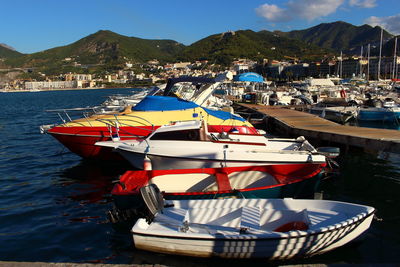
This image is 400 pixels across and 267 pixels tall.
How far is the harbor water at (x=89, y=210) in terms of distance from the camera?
282 inches

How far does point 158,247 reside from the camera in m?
6.56

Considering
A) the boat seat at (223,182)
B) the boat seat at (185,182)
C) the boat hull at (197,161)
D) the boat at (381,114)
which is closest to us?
the boat seat at (223,182)

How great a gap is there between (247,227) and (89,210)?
18.0ft

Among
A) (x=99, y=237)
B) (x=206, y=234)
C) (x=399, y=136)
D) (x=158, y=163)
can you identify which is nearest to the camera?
(x=206, y=234)

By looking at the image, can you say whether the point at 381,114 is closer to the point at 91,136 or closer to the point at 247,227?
the point at 91,136

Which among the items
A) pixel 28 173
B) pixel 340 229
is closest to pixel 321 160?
pixel 340 229

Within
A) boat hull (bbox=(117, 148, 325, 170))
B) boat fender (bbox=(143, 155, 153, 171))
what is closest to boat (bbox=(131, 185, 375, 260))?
boat hull (bbox=(117, 148, 325, 170))

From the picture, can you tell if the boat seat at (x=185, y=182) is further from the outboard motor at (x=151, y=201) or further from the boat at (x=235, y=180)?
the outboard motor at (x=151, y=201)

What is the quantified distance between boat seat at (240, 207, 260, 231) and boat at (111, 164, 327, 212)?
1.38 metres

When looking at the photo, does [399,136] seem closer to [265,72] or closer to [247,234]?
[247,234]

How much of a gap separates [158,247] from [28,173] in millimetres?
10418

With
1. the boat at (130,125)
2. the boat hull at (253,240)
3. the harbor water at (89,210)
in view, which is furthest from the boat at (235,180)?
the boat at (130,125)

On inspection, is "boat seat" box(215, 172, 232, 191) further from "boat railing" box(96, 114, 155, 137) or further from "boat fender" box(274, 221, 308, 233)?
"boat railing" box(96, 114, 155, 137)

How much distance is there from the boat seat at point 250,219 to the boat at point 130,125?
7.27m
